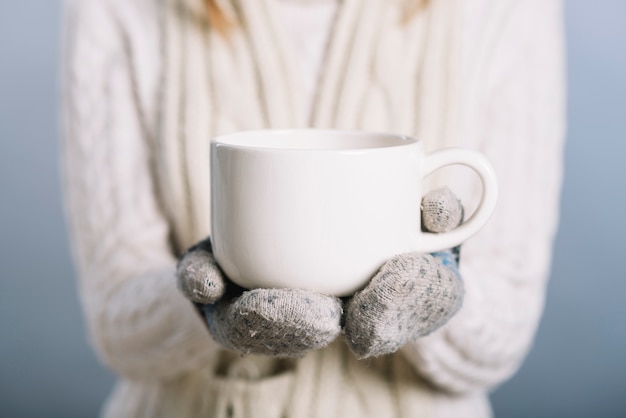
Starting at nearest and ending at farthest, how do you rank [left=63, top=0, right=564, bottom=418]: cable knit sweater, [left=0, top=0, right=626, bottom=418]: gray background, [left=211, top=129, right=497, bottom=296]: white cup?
[left=211, top=129, right=497, bottom=296]: white cup, [left=63, top=0, right=564, bottom=418]: cable knit sweater, [left=0, top=0, right=626, bottom=418]: gray background

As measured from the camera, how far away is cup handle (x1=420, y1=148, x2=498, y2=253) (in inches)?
17.2

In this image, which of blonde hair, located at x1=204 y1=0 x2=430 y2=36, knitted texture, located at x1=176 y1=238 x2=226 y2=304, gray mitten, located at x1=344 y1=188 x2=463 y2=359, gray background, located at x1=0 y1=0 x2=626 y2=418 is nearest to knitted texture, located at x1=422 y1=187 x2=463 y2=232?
gray mitten, located at x1=344 y1=188 x2=463 y2=359

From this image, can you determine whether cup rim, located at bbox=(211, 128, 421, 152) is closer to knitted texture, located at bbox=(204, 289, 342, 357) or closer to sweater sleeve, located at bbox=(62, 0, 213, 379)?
knitted texture, located at bbox=(204, 289, 342, 357)

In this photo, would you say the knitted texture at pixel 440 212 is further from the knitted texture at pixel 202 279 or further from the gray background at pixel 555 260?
the gray background at pixel 555 260

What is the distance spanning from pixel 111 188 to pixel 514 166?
424 millimetres

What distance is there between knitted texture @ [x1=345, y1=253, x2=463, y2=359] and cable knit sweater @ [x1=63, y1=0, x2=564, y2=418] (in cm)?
22

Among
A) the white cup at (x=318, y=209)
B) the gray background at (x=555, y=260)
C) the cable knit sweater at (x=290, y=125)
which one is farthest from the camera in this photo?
the gray background at (x=555, y=260)

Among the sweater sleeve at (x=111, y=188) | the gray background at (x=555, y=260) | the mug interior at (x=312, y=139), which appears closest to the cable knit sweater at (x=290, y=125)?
the sweater sleeve at (x=111, y=188)

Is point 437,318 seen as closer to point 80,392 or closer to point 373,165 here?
point 373,165

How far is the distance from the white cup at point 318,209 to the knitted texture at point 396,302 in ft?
0.04

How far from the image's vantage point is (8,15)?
1.24 metres

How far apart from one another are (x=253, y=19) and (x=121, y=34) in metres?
0.16

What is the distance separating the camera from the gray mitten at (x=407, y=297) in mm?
415

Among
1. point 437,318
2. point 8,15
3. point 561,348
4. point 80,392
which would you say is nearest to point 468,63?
point 437,318
